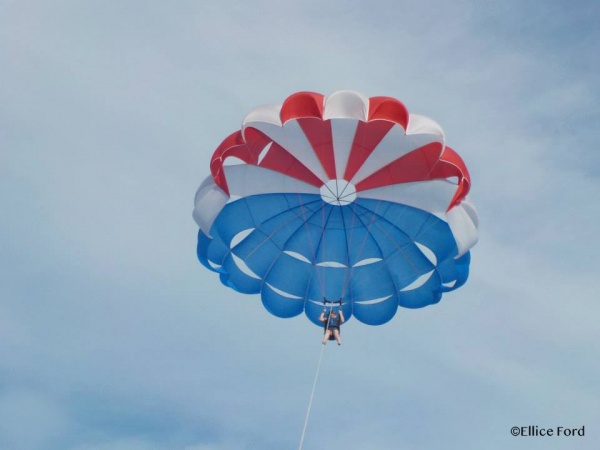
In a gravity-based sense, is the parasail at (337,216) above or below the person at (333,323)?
above

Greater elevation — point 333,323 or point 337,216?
point 337,216

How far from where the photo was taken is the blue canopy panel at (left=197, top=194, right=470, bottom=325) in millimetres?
21250

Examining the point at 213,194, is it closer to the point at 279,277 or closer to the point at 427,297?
the point at 279,277

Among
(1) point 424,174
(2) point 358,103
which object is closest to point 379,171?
(1) point 424,174

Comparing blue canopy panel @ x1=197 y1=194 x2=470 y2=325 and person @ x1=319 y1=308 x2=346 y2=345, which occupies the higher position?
blue canopy panel @ x1=197 y1=194 x2=470 y2=325

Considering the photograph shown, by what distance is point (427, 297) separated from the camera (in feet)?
69.8

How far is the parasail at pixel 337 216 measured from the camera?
20.3 meters

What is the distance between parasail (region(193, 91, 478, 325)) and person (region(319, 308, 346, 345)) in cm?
87

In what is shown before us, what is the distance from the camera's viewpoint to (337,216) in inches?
861

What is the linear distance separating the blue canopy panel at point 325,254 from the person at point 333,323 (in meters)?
0.83

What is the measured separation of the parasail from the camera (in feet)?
66.6

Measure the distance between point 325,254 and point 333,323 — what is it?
1.79 m

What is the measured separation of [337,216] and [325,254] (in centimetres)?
88

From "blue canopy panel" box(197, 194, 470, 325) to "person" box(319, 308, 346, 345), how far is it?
0.83 m
